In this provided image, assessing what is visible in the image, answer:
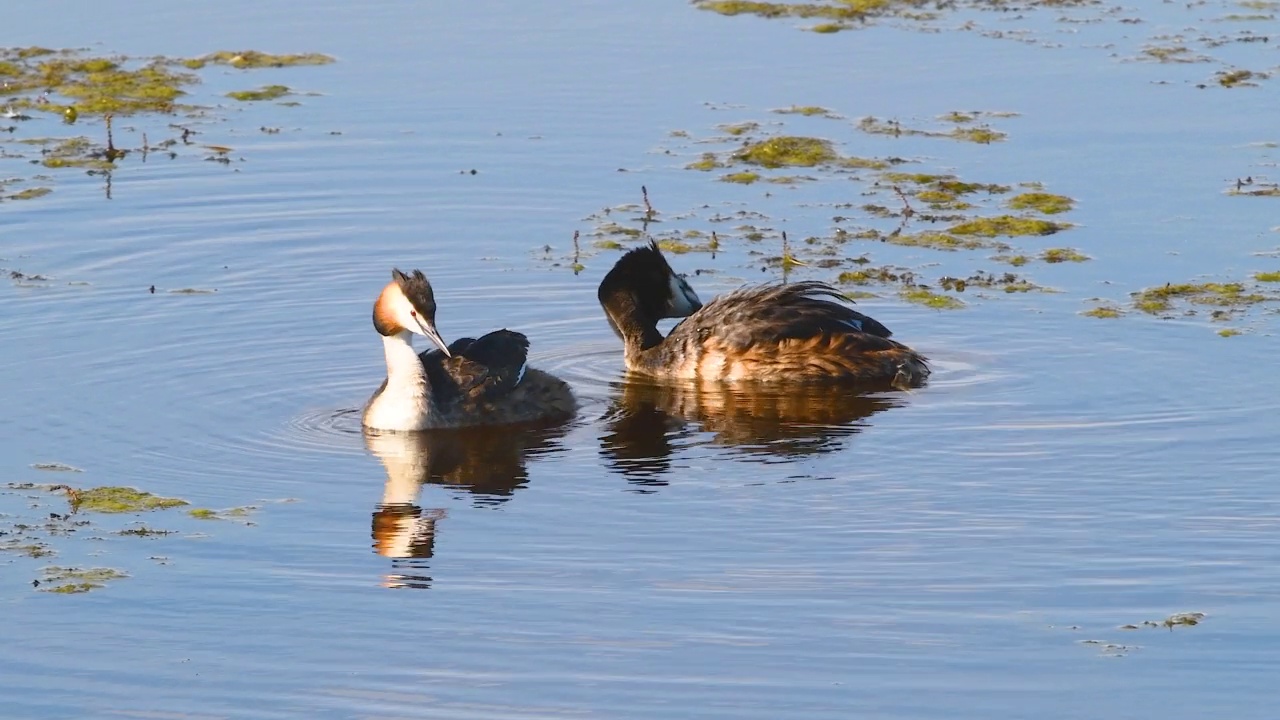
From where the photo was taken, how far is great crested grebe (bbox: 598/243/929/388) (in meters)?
14.5

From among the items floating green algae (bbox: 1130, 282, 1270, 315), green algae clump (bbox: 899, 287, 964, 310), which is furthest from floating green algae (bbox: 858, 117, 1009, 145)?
floating green algae (bbox: 1130, 282, 1270, 315)

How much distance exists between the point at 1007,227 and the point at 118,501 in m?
8.54

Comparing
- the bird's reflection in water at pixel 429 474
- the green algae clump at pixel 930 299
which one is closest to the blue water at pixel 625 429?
the bird's reflection in water at pixel 429 474

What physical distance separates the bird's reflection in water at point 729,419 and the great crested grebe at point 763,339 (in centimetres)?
14

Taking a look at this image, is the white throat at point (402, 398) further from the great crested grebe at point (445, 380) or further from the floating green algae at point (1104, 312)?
the floating green algae at point (1104, 312)

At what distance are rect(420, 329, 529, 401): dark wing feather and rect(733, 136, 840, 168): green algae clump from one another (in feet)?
20.2

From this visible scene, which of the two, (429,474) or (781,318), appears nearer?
(429,474)

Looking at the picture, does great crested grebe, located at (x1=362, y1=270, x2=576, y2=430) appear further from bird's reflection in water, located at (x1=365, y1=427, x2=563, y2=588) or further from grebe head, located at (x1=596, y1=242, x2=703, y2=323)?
grebe head, located at (x1=596, y1=242, x2=703, y2=323)

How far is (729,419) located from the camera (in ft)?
45.8

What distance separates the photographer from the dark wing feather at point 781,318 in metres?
14.7

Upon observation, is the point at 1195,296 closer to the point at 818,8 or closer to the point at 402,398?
the point at 402,398

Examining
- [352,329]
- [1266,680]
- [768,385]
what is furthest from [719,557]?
[352,329]

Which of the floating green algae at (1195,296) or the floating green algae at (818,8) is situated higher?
the floating green algae at (818,8)

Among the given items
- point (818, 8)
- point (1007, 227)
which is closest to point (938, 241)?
point (1007, 227)
